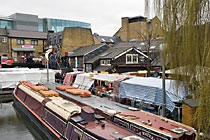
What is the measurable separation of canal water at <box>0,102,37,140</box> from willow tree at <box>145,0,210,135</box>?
1044 centimetres

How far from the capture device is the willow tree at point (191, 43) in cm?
321

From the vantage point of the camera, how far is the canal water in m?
11.9

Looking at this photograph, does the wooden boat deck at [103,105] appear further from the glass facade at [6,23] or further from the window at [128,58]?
the glass facade at [6,23]

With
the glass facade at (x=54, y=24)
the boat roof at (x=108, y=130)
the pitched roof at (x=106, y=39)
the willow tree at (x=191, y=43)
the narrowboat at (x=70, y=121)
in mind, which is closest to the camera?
the willow tree at (x=191, y=43)

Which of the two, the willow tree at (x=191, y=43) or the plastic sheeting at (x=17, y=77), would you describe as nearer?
the willow tree at (x=191, y=43)

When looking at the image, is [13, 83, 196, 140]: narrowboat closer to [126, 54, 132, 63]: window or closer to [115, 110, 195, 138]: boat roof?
[115, 110, 195, 138]: boat roof

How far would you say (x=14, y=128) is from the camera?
13.4m

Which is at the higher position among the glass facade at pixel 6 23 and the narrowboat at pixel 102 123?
the glass facade at pixel 6 23

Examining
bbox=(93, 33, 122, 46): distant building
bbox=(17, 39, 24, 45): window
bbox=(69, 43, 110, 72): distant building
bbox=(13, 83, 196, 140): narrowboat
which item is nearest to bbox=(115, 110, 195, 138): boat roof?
bbox=(13, 83, 196, 140): narrowboat

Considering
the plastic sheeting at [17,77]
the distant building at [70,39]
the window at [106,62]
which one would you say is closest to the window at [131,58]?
the window at [106,62]

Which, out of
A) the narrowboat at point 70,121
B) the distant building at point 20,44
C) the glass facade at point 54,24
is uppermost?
the glass facade at point 54,24

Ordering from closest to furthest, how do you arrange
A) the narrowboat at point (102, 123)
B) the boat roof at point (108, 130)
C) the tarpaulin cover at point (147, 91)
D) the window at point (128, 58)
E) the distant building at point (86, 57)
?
the narrowboat at point (102, 123) < the boat roof at point (108, 130) < the tarpaulin cover at point (147, 91) < the window at point (128, 58) < the distant building at point (86, 57)

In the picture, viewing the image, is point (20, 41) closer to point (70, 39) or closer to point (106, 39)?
point (70, 39)

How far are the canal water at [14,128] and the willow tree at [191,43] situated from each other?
1044cm
